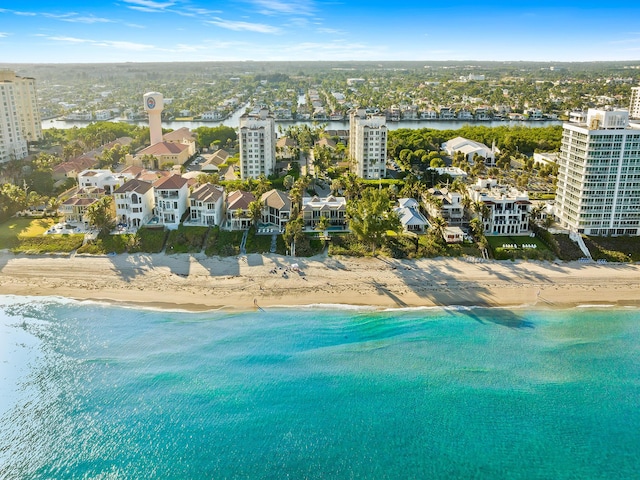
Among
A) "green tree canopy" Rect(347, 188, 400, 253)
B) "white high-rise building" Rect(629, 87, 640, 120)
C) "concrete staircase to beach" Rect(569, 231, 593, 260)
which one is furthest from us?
"white high-rise building" Rect(629, 87, 640, 120)

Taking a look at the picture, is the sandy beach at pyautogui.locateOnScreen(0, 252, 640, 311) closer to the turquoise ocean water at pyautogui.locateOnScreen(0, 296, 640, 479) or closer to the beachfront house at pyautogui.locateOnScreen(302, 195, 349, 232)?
the turquoise ocean water at pyautogui.locateOnScreen(0, 296, 640, 479)

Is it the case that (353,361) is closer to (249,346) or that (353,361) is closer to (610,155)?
(249,346)

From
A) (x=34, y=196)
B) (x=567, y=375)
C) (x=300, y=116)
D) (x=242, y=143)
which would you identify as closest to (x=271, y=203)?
(x=242, y=143)

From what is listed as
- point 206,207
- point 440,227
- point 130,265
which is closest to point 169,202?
point 206,207

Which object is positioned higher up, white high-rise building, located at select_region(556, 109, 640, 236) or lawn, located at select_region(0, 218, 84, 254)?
white high-rise building, located at select_region(556, 109, 640, 236)

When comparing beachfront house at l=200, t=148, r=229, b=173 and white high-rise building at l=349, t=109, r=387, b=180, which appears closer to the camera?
white high-rise building at l=349, t=109, r=387, b=180

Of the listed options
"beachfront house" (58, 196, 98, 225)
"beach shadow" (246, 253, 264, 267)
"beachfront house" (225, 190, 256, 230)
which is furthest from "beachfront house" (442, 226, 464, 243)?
"beachfront house" (58, 196, 98, 225)
